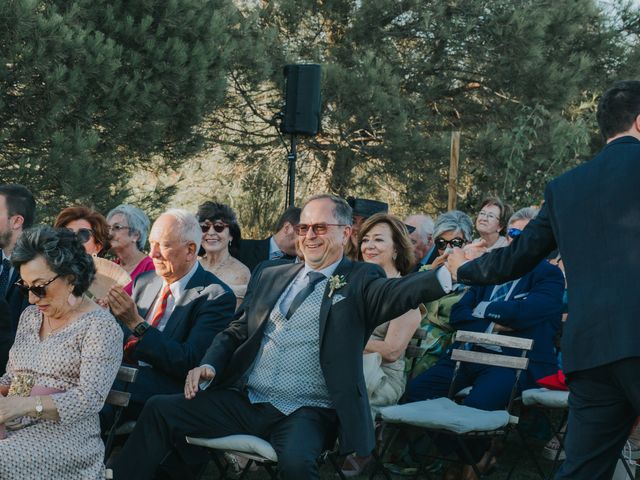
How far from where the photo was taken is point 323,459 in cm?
436

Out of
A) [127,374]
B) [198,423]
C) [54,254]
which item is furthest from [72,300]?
[198,423]

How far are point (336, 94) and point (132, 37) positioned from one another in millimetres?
3734

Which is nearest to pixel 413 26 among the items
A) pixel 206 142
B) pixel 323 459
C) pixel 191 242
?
pixel 206 142

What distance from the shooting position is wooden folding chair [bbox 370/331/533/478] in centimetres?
483

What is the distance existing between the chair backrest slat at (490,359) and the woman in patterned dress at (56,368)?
7.18ft

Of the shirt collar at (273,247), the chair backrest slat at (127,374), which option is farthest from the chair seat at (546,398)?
the shirt collar at (273,247)

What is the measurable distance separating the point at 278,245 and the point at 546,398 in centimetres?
286

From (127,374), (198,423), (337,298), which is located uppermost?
(337,298)

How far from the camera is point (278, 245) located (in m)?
7.50

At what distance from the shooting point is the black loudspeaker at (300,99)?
384 inches

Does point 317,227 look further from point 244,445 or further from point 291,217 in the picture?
point 291,217

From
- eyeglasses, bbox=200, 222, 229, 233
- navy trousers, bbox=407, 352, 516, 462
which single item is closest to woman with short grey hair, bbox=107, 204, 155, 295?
eyeglasses, bbox=200, 222, 229, 233

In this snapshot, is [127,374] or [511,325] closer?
[127,374]

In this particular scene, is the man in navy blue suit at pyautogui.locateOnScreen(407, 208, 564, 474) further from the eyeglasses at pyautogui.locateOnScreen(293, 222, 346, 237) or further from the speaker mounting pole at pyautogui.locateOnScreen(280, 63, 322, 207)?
the speaker mounting pole at pyautogui.locateOnScreen(280, 63, 322, 207)
